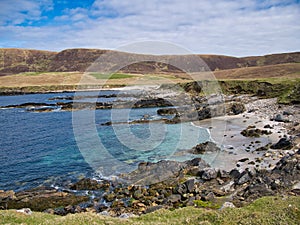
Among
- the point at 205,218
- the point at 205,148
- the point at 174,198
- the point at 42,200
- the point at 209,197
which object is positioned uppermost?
the point at 205,218

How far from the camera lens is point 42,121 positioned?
65.9 m

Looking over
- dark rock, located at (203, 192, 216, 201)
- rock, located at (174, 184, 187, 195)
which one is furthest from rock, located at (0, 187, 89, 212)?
dark rock, located at (203, 192, 216, 201)

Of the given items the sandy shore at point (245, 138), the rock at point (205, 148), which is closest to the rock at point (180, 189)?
the sandy shore at point (245, 138)

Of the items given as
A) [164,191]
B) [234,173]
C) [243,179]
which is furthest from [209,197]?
[234,173]

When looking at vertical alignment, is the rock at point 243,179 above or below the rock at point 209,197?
above

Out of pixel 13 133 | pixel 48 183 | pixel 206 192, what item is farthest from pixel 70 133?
pixel 206 192

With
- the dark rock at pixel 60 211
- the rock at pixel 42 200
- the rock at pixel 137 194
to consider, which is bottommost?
the dark rock at pixel 60 211

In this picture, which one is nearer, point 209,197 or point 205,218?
point 205,218

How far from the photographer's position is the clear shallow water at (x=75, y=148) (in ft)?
105

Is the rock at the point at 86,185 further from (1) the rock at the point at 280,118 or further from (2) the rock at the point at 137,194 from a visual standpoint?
(1) the rock at the point at 280,118

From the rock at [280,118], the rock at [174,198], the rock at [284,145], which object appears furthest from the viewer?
the rock at [280,118]

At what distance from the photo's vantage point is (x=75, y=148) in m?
42.5

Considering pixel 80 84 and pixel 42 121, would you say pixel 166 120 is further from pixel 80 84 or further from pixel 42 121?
pixel 80 84

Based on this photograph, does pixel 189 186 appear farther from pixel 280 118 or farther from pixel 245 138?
pixel 280 118
